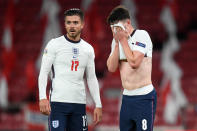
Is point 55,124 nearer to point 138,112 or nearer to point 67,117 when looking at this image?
point 67,117

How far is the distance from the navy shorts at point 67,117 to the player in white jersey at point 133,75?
52cm

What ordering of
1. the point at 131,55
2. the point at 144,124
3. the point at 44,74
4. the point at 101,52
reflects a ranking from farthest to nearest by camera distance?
the point at 101,52
the point at 44,74
the point at 144,124
the point at 131,55

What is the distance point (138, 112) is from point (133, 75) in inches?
15.4

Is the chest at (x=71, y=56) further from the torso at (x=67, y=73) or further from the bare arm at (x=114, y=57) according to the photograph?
the bare arm at (x=114, y=57)

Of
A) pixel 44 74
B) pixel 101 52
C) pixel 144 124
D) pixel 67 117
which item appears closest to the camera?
pixel 144 124

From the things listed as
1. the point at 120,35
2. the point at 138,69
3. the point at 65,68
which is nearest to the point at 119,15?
the point at 120,35

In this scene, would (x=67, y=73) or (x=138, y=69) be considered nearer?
(x=138, y=69)

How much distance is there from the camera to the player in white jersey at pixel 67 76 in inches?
250

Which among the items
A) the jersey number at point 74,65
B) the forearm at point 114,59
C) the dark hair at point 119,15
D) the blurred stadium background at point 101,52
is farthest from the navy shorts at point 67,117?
the blurred stadium background at point 101,52

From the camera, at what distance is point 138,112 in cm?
608

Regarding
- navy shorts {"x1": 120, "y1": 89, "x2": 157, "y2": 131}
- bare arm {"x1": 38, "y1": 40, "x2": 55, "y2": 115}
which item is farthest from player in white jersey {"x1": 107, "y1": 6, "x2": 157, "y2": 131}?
bare arm {"x1": 38, "y1": 40, "x2": 55, "y2": 115}

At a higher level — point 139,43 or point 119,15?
point 119,15

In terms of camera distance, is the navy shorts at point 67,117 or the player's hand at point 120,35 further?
the navy shorts at point 67,117

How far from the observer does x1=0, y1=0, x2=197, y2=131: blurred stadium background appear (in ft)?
42.9
